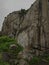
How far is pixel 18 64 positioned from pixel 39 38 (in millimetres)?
5062

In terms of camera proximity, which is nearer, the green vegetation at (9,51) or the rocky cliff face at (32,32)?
the green vegetation at (9,51)

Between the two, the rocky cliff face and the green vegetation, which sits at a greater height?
the rocky cliff face

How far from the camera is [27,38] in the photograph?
38281 mm

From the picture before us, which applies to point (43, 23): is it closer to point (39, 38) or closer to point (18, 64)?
point (39, 38)

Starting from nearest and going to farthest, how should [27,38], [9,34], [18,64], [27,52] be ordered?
[18,64]
[27,52]
[27,38]
[9,34]

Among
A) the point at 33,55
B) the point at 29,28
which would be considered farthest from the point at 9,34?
the point at 33,55

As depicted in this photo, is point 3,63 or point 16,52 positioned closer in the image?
point 3,63

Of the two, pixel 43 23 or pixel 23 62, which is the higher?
pixel 43 23

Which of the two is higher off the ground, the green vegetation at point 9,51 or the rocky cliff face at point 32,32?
the rocky cliff face at point 32,32

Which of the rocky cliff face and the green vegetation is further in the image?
the rocky cliff face

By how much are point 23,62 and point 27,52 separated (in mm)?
2058

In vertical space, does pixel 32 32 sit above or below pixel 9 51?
above

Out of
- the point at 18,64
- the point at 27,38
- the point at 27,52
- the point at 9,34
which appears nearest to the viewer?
the point at 18,64

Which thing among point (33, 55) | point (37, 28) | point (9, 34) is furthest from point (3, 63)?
point (9, 34)
